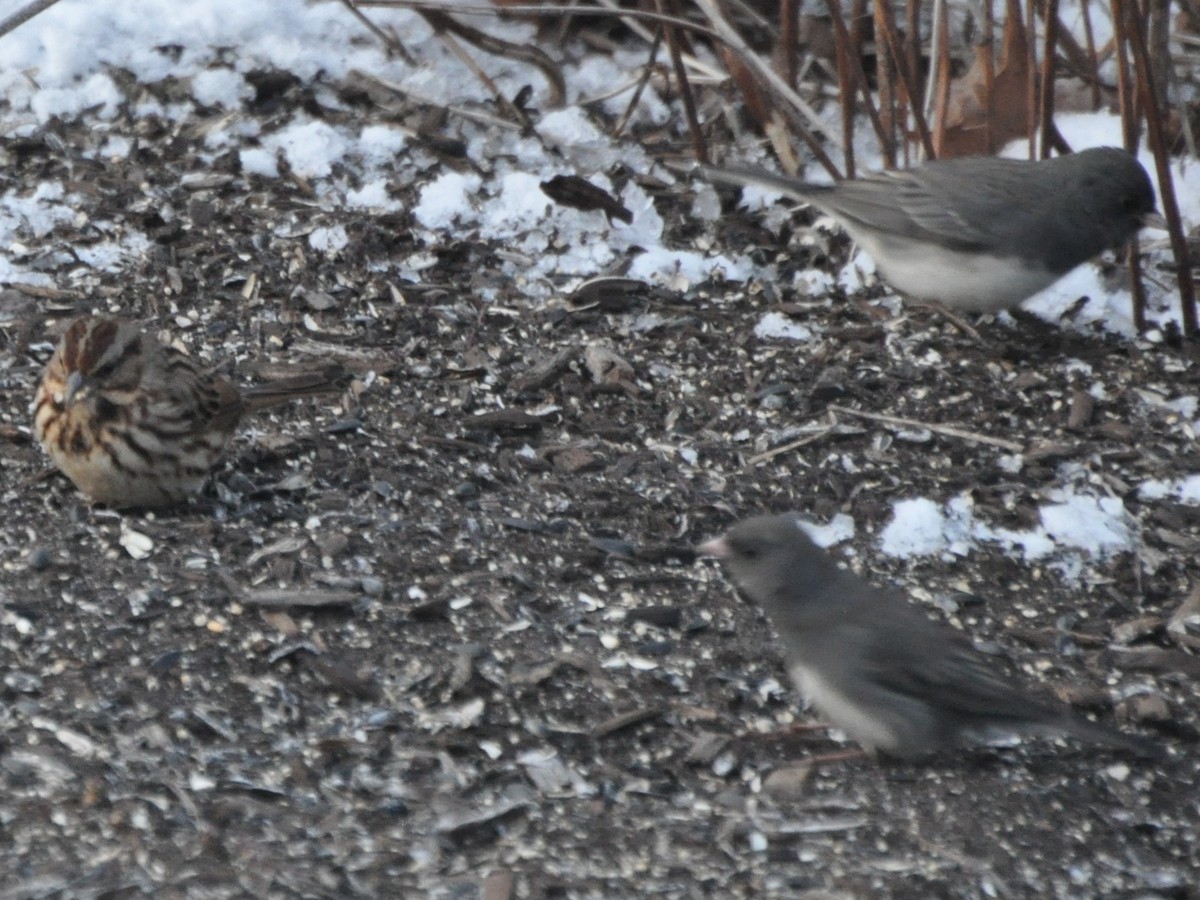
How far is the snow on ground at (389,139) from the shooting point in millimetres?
5859

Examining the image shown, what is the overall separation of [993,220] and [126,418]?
2.79m

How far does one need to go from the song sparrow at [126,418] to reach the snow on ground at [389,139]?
1153 millimetres

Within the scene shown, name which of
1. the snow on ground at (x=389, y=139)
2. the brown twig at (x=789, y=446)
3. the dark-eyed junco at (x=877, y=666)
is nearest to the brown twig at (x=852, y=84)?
the snow on ground at (x=389, y=139)

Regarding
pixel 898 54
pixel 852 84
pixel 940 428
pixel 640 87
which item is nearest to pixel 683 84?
pixel 640 87

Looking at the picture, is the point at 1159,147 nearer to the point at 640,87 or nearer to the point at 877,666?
the point at 640,87

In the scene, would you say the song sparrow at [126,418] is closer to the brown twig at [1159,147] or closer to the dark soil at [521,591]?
the dark soil at [521,591]

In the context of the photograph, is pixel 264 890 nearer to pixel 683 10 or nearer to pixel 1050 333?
pixel 1050 333

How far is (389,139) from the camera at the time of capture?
20.7ft

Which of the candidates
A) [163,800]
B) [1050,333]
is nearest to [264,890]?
[163,800]

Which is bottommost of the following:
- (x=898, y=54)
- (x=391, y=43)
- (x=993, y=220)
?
(x=993, y=220)

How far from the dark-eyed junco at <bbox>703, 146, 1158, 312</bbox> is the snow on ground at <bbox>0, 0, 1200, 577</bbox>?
0.39 m

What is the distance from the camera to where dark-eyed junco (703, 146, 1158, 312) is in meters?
5.44

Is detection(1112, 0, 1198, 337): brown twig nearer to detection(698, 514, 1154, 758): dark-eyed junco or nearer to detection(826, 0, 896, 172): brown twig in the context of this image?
detection(826, 0, 896, 172): brown twig

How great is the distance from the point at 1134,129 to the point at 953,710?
8.77 ft
